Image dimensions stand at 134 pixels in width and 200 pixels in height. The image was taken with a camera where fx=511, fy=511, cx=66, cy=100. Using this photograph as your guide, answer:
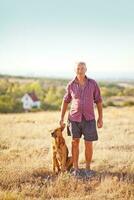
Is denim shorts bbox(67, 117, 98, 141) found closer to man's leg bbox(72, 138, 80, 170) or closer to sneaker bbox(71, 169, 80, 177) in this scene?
man's leg bbox(72, 138, 80, 170)

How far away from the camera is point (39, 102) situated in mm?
88625

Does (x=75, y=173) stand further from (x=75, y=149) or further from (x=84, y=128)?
(x=84, y=128)

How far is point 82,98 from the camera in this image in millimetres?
9445

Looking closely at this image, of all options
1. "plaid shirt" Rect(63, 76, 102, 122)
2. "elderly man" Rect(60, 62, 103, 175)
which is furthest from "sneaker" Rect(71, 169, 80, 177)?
"plaid shirt" Rect(63, 76, 102, 122)

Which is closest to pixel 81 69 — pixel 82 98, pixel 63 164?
pixel 82 98

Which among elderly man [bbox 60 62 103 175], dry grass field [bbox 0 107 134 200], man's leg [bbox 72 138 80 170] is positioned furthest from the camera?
man's leg [bbox 72 138 80 170]

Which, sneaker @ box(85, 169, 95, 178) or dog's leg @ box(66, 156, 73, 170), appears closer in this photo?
sneaker @ box(85, 169, 95, 178)

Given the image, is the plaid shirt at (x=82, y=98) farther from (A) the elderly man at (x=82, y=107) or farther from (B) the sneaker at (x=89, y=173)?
(B) the sneaker at (x=89, y=173)

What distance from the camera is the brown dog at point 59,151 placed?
31.1 ft

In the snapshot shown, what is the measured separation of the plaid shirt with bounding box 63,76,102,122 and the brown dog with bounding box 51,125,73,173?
41cm

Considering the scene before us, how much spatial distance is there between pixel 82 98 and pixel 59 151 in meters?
1.08

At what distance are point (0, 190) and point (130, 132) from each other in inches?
406

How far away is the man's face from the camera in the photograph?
30.5 feet

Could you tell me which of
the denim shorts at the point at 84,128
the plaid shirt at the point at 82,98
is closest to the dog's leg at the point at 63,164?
the denim shorts at the point at 84,128
